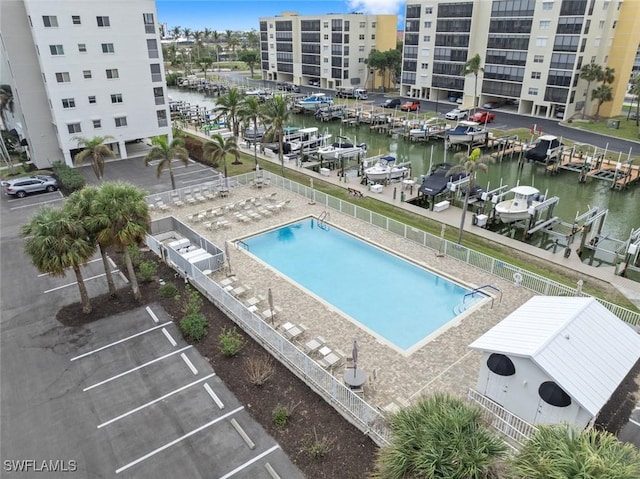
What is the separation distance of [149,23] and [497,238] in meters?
37.9

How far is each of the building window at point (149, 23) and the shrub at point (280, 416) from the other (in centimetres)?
4084

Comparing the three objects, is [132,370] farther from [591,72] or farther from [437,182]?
[591,72]

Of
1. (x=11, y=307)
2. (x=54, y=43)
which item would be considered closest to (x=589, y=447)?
(x=11, y=307)

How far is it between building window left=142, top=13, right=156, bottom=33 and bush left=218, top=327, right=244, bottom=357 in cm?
3649

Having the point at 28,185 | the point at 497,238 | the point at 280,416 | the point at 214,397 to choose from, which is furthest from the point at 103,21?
the point at 280,416

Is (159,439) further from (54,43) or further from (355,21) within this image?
(355,21)

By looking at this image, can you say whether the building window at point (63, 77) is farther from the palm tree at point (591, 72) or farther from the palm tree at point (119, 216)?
the palm tree at point (591, 72)

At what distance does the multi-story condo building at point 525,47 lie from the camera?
2304 inches

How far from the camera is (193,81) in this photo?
106688mm

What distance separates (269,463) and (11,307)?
52.3ft

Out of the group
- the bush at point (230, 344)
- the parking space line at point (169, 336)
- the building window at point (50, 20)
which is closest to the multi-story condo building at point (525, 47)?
the building window at point (50, 20)

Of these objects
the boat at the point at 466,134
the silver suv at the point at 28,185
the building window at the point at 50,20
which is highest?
the building window at the point at 50,20

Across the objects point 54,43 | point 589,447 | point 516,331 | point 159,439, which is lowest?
point 159,439

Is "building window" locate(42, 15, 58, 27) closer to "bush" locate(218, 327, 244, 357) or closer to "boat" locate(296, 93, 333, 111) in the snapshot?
"bush" locate(218, 327, 244, 357)
